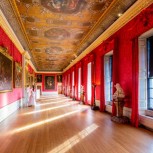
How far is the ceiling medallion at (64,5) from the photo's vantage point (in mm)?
6289

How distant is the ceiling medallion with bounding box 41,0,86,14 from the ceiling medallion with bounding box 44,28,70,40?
2.57 m

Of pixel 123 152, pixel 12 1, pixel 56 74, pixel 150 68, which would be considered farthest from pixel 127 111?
pixel 56 74

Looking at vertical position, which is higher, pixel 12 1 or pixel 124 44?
pixel 12 1

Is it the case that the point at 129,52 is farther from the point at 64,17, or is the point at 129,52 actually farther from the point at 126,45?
the point at 64,17

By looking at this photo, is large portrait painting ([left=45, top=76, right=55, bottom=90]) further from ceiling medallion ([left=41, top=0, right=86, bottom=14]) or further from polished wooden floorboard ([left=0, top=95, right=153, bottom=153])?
polished wooden floorboard ([left=0, top=95, right=153, bottom=153])

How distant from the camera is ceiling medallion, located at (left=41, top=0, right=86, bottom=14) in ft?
20.6

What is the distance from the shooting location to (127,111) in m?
6.86

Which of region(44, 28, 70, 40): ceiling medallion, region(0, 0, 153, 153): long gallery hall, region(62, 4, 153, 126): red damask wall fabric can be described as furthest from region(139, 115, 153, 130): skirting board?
region(44, 28, 70, 40): ceiling medallion

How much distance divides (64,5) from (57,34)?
399cm

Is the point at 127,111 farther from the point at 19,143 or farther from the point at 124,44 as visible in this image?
the point at 19,143

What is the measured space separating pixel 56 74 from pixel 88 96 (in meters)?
20.2

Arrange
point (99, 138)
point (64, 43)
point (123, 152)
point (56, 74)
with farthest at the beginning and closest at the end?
point (56, 74) < point (64, 43) < point (99, 138) < point (123, 152)

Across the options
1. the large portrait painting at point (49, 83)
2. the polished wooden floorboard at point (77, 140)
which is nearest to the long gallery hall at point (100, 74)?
the polished wooden floorboard at point (77, 140)

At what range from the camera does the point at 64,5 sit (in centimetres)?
658
